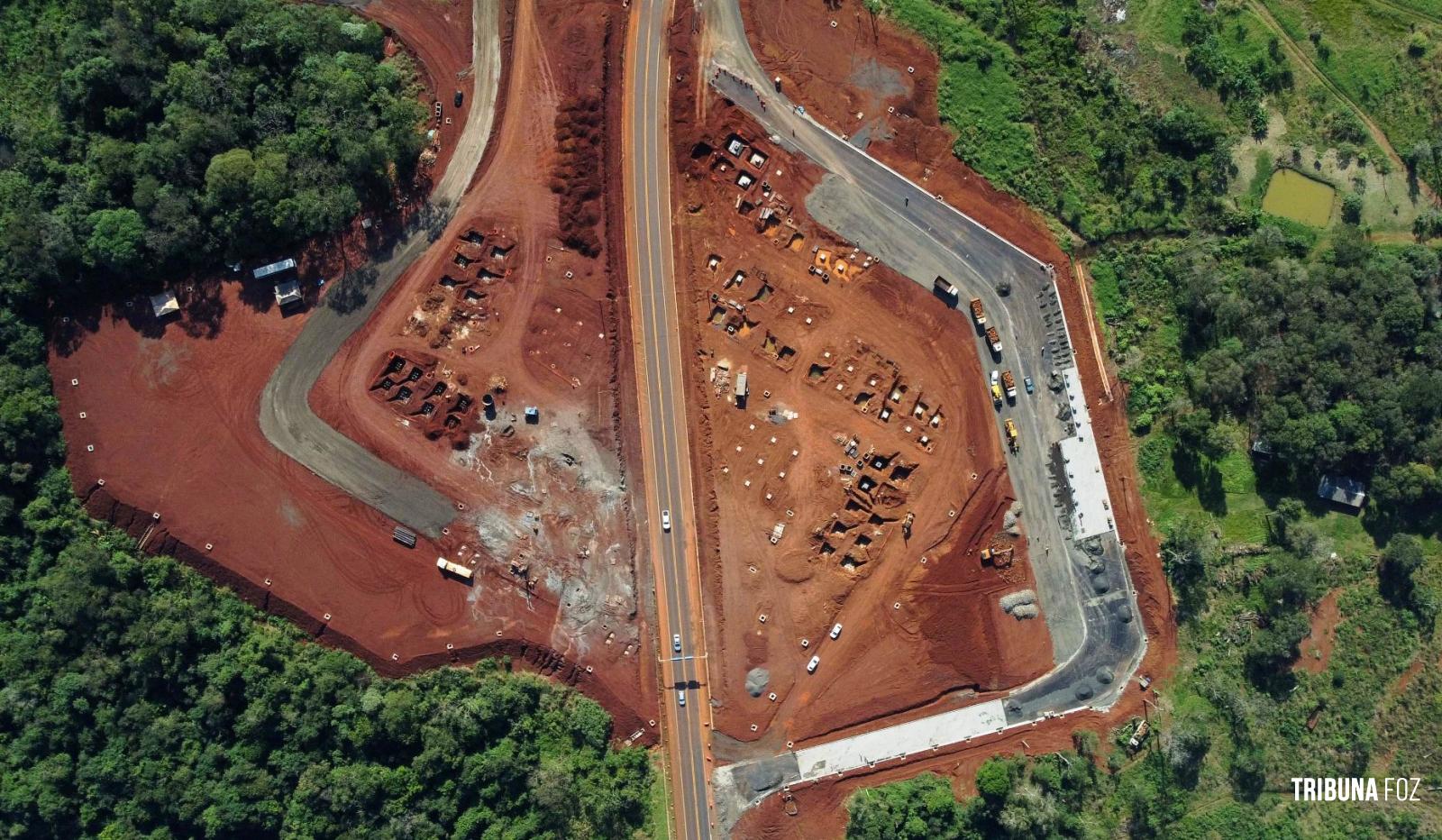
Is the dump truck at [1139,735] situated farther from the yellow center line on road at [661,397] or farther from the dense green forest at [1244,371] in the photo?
the yellow center line on road at [661,397]

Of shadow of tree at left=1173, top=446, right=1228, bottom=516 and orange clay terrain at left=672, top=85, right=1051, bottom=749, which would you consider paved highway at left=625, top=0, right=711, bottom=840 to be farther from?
shadow of tree at left=1173, top=446, right=1228, bottom=516

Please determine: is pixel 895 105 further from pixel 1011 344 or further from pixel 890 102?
pixel 1011 344

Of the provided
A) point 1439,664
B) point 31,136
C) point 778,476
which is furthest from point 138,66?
point 1439,664

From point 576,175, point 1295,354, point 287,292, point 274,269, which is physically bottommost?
point 287,292

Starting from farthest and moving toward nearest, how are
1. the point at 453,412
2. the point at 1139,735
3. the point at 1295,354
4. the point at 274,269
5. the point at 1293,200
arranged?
the point at 1293,200 → the point at 1139,735 → the point at 453,412 → the point at 274,269 → the point at 1295,354

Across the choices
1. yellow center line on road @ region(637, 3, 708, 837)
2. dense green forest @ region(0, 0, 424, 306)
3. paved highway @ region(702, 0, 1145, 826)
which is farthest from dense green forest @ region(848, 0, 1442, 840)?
dense green forest @ region(0, 0, 424, 306)

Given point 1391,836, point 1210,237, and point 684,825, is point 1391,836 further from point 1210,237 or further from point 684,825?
point 684,825

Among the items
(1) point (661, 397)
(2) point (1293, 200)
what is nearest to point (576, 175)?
(1) point (661, 397)
